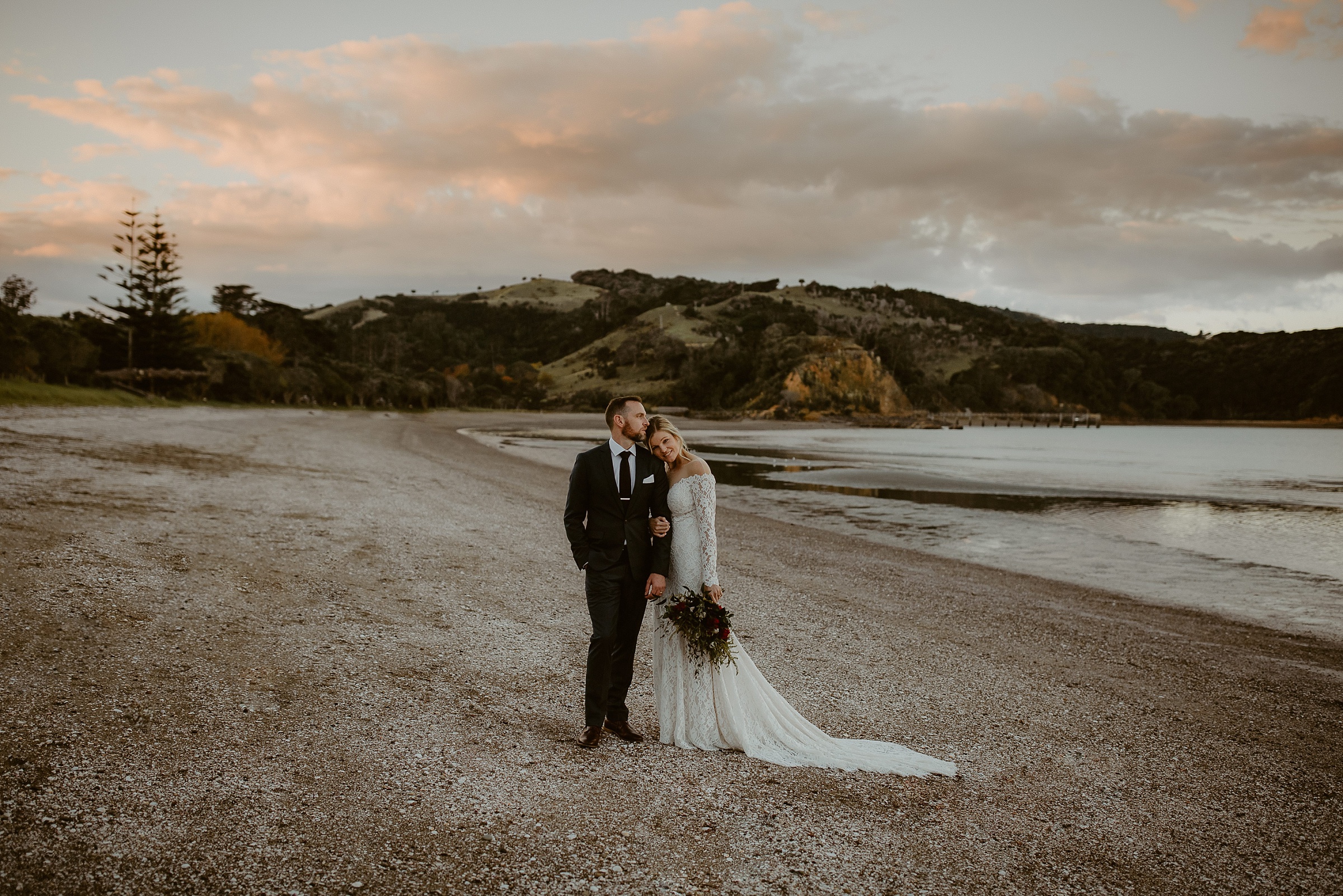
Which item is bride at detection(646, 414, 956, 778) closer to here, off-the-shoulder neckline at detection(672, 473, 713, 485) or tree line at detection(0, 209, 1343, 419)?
off-the-shoulder neckline at detection(672, 473, 713, 485)

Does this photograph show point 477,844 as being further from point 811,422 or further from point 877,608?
point 811,422

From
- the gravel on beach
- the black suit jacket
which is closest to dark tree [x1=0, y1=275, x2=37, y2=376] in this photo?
the gravel on beach

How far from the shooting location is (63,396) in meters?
34.0

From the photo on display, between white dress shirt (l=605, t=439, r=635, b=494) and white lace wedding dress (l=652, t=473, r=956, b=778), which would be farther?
white lace wedding dress (l=652, t=473, r=956, b=778)

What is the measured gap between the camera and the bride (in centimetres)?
487

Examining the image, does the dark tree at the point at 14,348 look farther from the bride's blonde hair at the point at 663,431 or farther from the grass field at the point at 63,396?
the bride's blonde hair at the point at 663,431

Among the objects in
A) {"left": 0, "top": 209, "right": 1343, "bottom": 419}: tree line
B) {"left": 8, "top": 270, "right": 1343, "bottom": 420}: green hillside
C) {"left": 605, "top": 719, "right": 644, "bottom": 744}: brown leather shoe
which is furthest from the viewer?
{"left": 8, "top": 270, "right": 1343, "bottom": 420}: green hillside

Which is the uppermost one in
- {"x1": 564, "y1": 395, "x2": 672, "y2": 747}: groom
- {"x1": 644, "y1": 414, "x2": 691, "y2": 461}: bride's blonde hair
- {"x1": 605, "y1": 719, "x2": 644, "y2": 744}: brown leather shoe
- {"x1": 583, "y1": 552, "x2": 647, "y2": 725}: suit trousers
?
{"x1": 644, "y1": 414, "x2": 691, "y2": 461}: bride's blonde hair

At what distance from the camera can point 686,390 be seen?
14262 centimetres

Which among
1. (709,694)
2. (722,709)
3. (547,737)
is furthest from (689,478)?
(547,737)

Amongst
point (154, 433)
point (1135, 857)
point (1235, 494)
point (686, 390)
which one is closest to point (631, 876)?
point (1135, 857)

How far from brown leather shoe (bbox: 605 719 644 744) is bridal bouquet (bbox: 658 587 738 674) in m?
0.81

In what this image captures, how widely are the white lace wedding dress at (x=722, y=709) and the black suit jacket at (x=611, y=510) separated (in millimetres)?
147

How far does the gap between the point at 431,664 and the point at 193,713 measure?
6.34 feet
